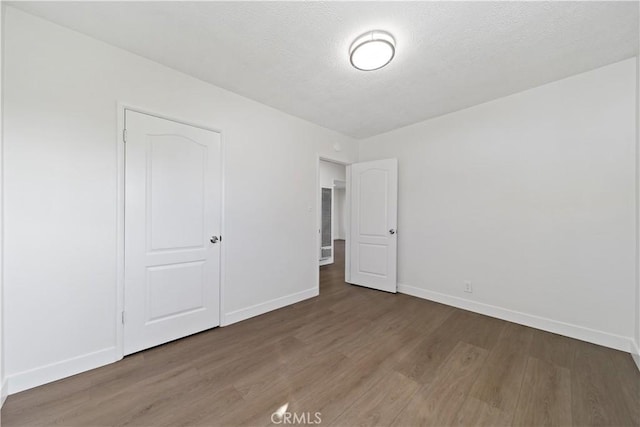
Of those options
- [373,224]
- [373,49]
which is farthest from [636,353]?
[373,49]

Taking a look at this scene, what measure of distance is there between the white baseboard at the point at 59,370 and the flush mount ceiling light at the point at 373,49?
3.12 metres

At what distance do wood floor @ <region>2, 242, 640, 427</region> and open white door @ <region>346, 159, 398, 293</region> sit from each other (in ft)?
4.23

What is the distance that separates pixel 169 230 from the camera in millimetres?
2309

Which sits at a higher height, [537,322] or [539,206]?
[539,206]

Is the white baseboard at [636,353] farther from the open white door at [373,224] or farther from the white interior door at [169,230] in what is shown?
the white interior door at [169,230]

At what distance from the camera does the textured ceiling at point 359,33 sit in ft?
5.39

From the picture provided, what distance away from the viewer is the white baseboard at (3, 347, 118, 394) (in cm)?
163

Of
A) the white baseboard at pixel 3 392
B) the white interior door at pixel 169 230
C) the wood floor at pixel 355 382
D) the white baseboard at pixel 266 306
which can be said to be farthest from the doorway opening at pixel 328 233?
the white baseboard at pixel 3 392

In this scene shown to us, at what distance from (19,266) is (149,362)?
1132mm

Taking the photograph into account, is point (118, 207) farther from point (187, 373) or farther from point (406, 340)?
point (406, 340)

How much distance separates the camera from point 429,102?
9.75 ft

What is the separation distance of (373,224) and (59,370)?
3697 millimetres

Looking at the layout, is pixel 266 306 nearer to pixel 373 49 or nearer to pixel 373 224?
pixel 373 224

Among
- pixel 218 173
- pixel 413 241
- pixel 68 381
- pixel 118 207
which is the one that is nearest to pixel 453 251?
pixel 413 241
